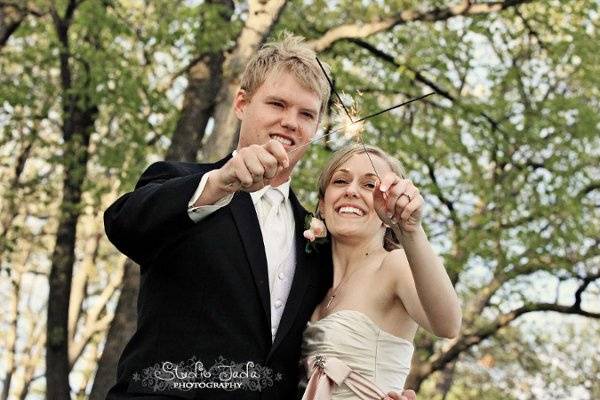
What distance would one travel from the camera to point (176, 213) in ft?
10.4

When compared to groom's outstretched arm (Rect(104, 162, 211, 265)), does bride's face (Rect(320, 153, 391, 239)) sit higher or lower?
higher

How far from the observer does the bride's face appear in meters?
4.02

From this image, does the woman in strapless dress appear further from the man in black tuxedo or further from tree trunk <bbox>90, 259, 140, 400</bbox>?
tree trunk <bbox>90, 259, 140, 400</bbox>

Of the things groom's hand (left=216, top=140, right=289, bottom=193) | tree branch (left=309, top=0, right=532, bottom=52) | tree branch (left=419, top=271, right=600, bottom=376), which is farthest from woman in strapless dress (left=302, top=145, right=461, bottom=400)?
tree branch (left=419, top=271, right=600, bottom=376)

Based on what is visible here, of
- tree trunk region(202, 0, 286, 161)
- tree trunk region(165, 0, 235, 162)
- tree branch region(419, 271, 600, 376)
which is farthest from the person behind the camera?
tree branch region(419, 271, 600, 376)

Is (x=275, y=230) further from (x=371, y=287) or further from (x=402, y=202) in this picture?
(x=402, y=202)

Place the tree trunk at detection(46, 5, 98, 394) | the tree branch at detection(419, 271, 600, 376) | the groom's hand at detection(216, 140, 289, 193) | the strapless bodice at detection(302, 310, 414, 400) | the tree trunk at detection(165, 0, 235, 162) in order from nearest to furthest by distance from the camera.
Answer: the groom's hand at detection(216, 140, 289, 193) < the strapless bodice at detection(302, 310, 414, 400) < the tree trunk at detection(165, 0, 235, 162) < the tree trunk at detection(46, 5, 98, 394) < the tree branch at detection(419, 271, 600, 376)

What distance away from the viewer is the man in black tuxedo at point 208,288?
321 centimetres

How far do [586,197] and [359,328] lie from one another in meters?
15.1

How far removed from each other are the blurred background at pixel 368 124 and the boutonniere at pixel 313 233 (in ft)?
22.4

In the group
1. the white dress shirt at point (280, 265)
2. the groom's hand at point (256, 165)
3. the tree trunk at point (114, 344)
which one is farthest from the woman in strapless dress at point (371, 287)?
the tree trunk at point (114, 344)

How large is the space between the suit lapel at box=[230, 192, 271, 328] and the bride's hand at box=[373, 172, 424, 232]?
450 mm

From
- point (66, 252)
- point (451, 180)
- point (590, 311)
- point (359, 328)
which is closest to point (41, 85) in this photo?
point (66, 252)

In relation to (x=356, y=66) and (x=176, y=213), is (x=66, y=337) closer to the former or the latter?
(x=356, y=66)
